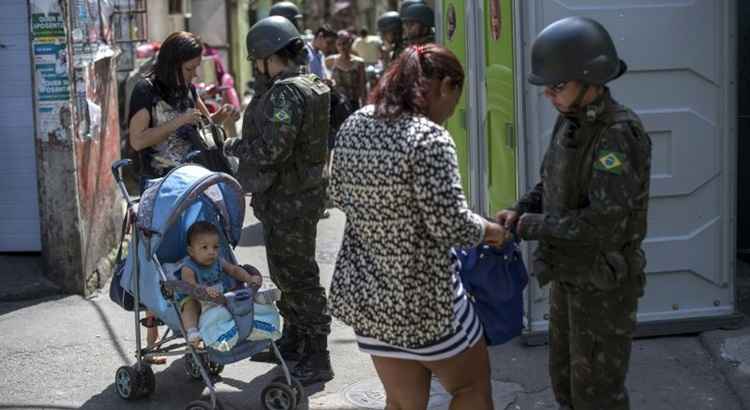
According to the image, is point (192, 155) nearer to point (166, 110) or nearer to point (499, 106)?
point (166, 110)

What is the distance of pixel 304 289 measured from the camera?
5.91 m

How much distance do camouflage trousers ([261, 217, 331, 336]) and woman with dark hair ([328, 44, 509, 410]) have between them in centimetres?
180

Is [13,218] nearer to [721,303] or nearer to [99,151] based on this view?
[99,151]

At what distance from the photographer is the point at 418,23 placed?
9.52 metres

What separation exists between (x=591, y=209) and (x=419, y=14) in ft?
19.1

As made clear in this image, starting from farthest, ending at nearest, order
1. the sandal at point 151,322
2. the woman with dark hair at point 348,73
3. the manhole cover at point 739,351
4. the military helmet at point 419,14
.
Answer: the woman with dark hair at point 348,73 < the military helmet at point 419,14 < the sandal at point 151,322 < the manhole cover at point 739,351

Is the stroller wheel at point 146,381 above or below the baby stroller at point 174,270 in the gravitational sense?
below

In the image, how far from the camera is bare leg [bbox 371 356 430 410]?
3955mm

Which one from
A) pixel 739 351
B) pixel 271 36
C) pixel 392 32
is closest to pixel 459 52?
pixel 271 36

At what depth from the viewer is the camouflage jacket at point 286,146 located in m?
5.46

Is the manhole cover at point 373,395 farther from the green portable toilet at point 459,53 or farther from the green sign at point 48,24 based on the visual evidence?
the green sign at point 48,24

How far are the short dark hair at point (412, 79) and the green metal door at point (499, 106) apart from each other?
86.1 inches

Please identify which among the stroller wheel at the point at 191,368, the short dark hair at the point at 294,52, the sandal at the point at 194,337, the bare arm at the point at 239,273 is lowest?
the stroller wheel at the point at 191,368

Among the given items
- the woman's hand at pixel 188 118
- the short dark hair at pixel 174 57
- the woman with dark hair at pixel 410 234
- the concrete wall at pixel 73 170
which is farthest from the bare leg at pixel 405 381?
the concrete wall at pixel 73 170
